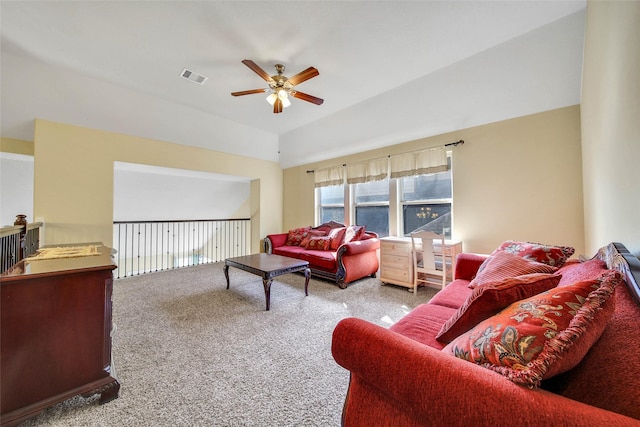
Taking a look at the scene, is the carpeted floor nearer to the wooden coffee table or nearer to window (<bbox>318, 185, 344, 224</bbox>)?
the wooden coffee table

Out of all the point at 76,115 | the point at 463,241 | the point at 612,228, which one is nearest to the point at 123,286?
the point at 76,115

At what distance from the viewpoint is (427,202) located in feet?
12.4

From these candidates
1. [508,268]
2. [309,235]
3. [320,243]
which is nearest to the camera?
[508,268]

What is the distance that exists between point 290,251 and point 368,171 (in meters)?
2.06

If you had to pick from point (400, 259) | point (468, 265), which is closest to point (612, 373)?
point (468, 265)

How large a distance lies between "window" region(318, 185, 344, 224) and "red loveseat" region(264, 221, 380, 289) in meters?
0.31

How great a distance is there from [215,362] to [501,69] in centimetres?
418

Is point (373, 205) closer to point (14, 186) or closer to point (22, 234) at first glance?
point (22, 234)

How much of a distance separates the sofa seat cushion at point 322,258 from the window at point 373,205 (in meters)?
1.09

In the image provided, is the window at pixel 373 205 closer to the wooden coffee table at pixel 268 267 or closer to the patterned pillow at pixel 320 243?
the patterned pillow at pixel 320 243

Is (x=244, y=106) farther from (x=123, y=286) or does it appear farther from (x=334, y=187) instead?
(x=123, y=286)

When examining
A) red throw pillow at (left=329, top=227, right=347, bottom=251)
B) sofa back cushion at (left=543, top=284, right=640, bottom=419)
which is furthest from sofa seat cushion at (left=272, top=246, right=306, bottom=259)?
sofa back cushion at (left=543, top=284, right=640, bottom=419)

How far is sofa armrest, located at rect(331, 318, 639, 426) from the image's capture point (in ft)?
1.75

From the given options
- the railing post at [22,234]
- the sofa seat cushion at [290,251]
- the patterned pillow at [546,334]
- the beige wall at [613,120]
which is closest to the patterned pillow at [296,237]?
the sofa seat cushion at [290,251]
